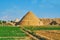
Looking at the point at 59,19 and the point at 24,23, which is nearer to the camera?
the point at 24,23

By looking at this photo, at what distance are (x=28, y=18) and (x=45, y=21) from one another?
24328mm

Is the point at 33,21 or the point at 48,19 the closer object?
the point at 33,21

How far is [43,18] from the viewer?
9931cm

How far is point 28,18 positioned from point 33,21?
2084 mm

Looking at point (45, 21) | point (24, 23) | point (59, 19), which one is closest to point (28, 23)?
point (24, 23)

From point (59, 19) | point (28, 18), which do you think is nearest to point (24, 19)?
point (28, 18)

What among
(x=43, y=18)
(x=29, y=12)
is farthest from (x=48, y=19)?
(x=29, y=12)

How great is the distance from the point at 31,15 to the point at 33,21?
7.35ft

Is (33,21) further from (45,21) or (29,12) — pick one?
(45,21)

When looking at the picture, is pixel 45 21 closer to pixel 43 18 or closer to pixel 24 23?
pixel 43 18

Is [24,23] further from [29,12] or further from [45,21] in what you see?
[45,21]

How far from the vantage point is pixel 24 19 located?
239 ft

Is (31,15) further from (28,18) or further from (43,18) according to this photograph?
(43,18)

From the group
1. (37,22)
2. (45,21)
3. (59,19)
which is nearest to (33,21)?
(37,22)
